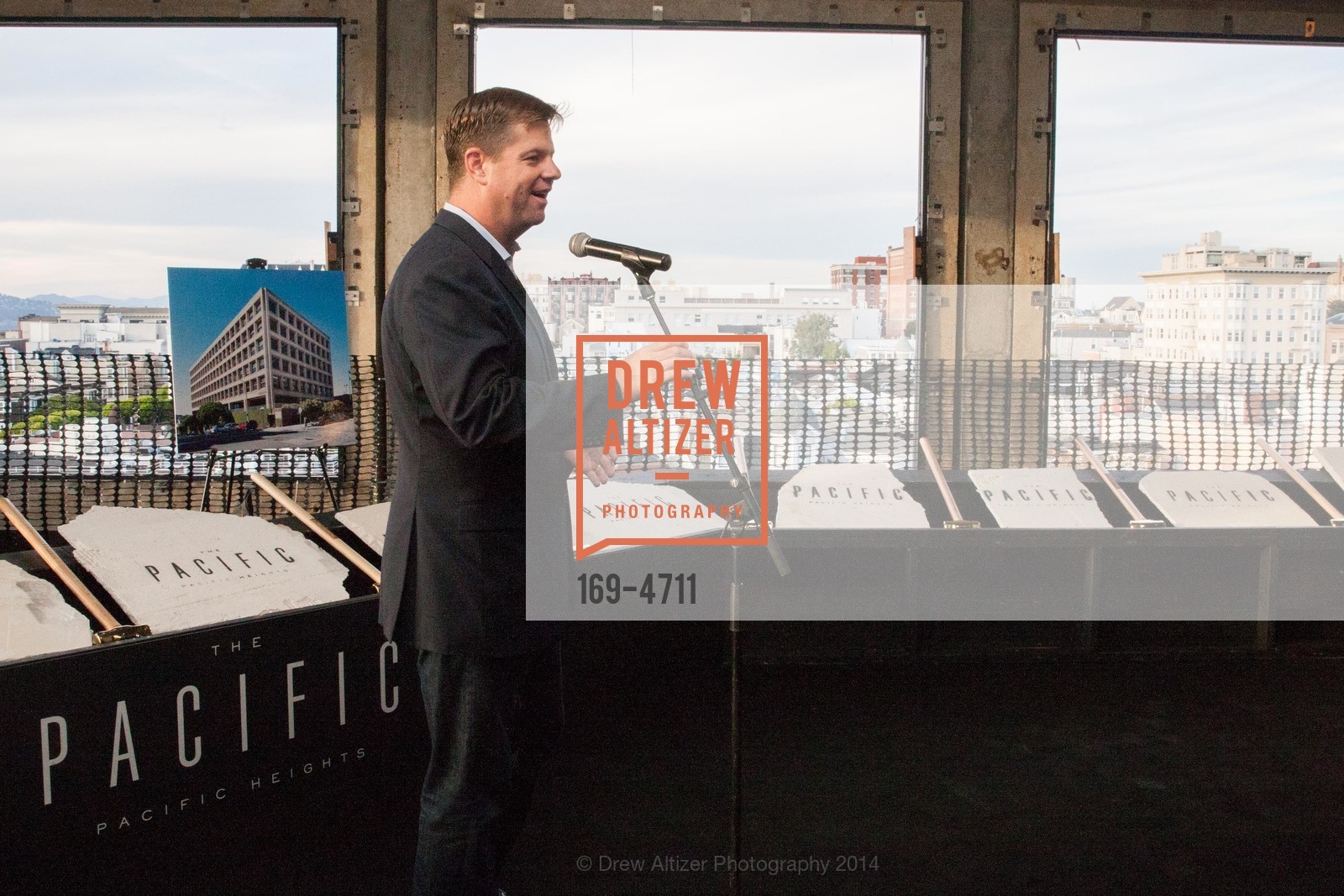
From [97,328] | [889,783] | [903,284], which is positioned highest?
[903,284]

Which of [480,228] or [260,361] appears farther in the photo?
[260,361]

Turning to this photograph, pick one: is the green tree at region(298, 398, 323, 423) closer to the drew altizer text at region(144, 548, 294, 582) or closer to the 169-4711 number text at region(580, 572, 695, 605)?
the drew altizer text at region(144, 548, 294, 582)

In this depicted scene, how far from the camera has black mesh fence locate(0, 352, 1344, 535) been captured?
4645 millimetres

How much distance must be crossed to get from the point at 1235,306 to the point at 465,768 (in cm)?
488

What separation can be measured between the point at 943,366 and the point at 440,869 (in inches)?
174

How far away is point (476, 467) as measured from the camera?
198 centimetres

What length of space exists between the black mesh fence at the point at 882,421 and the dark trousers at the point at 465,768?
9.10ft

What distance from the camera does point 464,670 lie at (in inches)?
79.4

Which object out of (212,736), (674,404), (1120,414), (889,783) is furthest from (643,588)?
(1120,414)

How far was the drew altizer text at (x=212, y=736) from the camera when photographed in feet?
7.31

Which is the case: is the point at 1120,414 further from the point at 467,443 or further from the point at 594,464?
the point at 467,443

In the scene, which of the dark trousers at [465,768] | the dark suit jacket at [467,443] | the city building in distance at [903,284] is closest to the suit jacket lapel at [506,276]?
the dark suit jacket at [467,443]

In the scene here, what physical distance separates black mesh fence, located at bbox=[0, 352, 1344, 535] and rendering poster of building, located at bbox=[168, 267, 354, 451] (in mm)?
399
